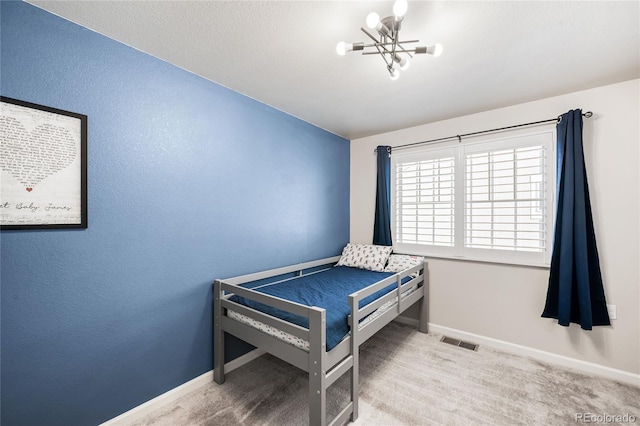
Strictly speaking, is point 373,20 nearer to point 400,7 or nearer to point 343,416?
point 400,7

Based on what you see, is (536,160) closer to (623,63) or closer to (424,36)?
(623,63)

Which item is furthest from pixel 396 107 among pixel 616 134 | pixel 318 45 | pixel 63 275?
pixel 63 275

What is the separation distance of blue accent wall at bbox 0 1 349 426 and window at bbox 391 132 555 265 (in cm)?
177

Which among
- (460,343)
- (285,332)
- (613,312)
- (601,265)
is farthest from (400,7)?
(460,343)

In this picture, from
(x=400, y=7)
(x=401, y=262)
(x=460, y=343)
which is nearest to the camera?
(x=400, y=7)

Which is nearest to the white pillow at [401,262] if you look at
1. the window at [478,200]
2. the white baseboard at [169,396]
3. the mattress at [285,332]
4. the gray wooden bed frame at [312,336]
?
the window at [478,200]

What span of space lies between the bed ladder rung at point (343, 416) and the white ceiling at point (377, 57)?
225cm

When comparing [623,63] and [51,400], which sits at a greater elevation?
[623,63]

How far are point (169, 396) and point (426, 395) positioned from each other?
1.81m

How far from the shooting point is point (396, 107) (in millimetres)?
2646

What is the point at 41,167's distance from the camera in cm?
140

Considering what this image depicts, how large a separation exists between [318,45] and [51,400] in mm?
2506
